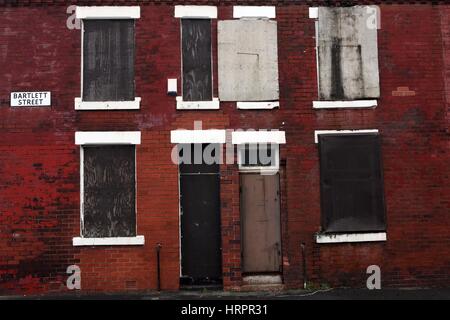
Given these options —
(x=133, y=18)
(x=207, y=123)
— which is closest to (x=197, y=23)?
(x=133, y=18)

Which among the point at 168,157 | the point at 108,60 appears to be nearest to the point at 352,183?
the point at 168,157

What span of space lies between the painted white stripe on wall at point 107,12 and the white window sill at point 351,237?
18.2 feet

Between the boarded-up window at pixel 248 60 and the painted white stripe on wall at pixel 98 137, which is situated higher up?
the boarded-up window at pixel 248 60

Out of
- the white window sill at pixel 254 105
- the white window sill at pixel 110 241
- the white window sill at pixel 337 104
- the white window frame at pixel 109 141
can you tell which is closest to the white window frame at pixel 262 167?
the white window sill at pixel 254 105

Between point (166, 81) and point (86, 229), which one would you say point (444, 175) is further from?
point (86, 229)

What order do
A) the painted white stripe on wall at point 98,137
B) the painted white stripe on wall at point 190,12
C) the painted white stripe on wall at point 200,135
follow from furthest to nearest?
the painted white stripe on wall at point 190,12
the painted white stripe on wall at point 200,135
the painted white stripe on wall at point 98,137

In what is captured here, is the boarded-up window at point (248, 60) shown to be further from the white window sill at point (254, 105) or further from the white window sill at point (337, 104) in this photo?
the white window sill at point (337, 104)

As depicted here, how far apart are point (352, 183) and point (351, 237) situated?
103cm

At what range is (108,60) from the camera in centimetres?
1042

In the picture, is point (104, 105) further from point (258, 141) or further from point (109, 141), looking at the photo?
point (258, 141)

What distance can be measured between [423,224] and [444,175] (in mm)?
1045

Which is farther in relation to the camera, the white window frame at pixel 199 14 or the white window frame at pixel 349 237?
the white window frame at pixel 199 14

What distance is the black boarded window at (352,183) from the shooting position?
10219 millimetres

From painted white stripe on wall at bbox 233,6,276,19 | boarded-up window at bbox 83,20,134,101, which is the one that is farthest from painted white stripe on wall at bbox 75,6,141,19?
painted white stripe on wall at bbox 233,6,276,19
